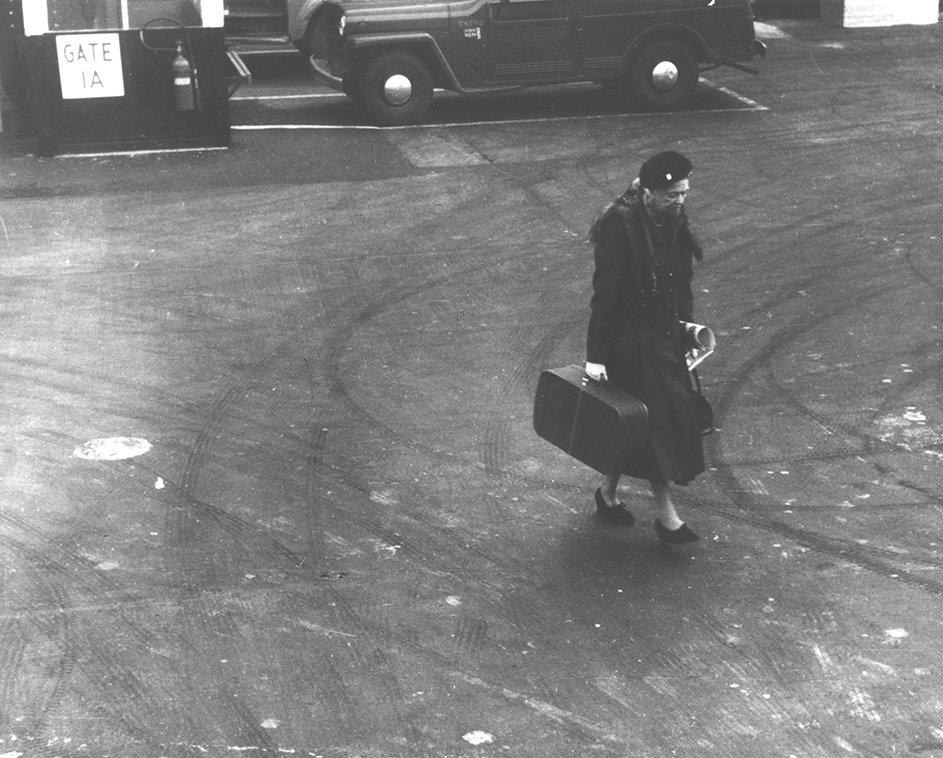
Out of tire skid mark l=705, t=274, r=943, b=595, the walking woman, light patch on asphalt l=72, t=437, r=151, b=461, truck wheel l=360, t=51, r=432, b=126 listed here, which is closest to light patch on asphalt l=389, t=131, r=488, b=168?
truck wheel l=360, t=51, r=432, b=126

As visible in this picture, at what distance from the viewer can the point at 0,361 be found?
30.1 ft

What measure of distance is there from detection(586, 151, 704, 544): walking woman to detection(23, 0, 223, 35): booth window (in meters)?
9.62

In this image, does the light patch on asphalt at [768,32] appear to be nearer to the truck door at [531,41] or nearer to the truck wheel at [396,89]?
the truck door at [531,41]

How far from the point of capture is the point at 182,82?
48.6 ft

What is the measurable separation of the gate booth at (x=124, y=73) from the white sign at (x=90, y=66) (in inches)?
0.4

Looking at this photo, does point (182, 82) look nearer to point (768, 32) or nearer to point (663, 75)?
Answer: point (663, 75)

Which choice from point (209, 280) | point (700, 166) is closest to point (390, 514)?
point (209, 280)

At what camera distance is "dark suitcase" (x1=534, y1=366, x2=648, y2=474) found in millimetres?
6363

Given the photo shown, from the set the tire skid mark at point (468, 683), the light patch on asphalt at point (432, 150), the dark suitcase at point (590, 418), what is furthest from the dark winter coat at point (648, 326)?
the light patch on asphalt at point (432, 150)

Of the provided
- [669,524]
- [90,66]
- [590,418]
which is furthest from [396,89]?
[669,524]

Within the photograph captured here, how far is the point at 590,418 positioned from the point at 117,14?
1023 cm

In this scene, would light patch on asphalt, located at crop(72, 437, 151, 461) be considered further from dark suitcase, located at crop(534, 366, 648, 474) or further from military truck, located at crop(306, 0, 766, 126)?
military truck, located at crop(306, 0, 766, 126)

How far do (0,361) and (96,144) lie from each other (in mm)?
6349

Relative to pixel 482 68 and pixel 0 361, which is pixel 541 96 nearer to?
pixel 482 68
